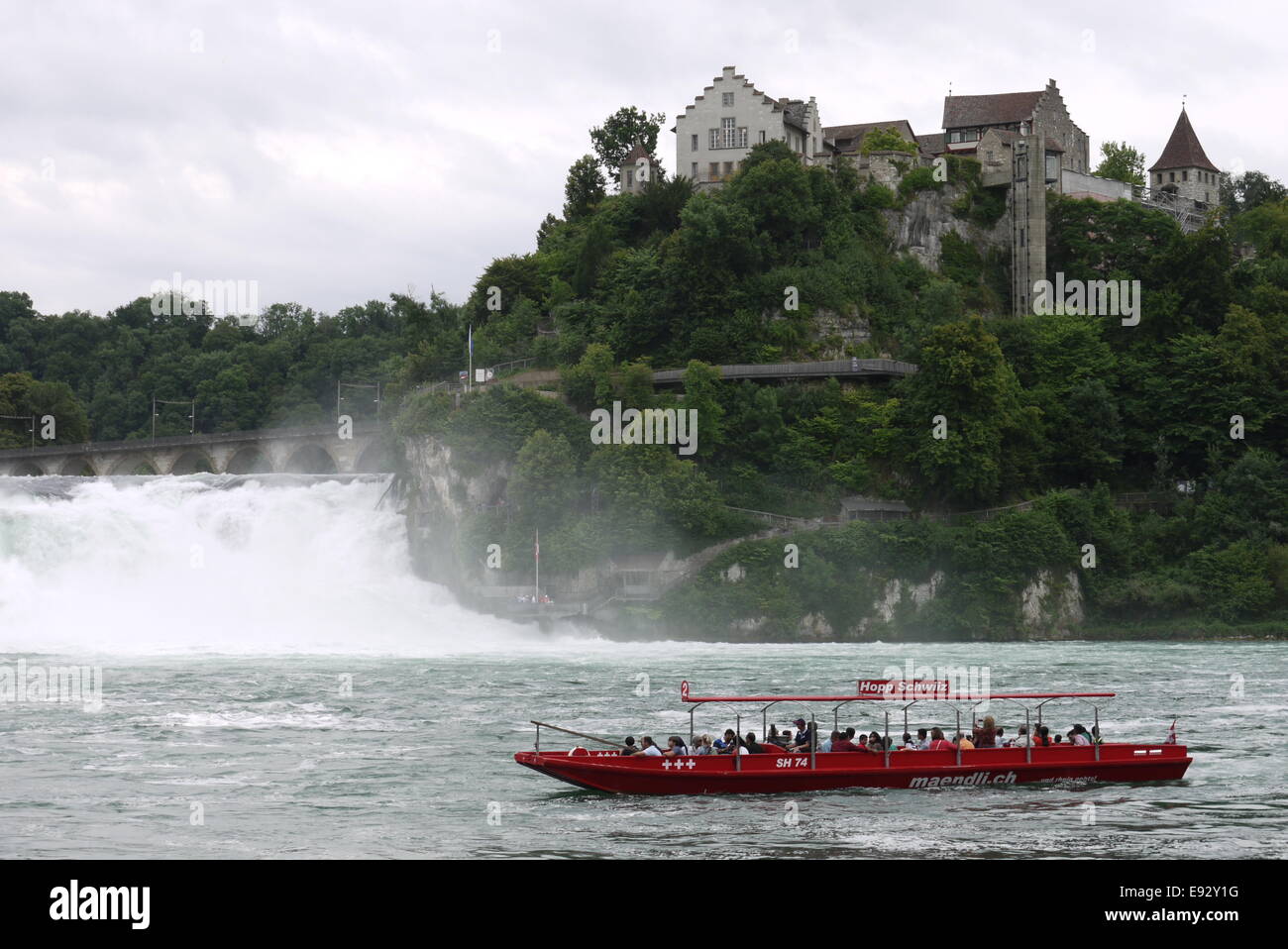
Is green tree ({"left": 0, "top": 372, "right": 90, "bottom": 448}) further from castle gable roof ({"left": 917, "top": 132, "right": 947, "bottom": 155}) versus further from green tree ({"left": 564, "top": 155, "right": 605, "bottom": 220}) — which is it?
castle gable roof ({"left": 917, "top": 132, "right": 947, "bottom": 155})

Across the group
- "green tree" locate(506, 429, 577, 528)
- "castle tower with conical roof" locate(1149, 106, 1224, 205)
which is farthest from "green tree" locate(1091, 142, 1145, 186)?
"green tree" locate(506, 429, 577, 528)

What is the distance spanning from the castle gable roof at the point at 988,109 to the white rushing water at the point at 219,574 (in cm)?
5558

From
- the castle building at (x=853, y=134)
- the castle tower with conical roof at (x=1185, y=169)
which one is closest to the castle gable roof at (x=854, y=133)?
the castle building at (x=853, y=134)

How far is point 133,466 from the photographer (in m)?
135

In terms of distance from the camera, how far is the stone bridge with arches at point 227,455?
115 meters

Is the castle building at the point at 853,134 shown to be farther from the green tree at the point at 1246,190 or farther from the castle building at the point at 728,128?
the green tree at the point at 1246,190

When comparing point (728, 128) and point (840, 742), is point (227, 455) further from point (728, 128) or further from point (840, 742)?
point (840, 742)

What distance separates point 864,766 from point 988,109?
94170mm

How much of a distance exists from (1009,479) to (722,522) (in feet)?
56.7

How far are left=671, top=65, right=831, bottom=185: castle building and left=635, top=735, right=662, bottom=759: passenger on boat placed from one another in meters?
77.2

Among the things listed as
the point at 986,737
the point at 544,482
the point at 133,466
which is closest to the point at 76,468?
the point at 133,466
